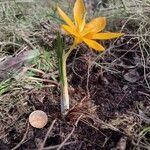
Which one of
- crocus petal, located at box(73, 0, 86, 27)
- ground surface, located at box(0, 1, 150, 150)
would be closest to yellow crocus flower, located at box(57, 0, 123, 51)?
crocus petal, located at box(73, 0, 86, 27)

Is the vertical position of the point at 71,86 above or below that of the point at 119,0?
below

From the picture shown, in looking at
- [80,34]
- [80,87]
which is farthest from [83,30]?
[80,87]

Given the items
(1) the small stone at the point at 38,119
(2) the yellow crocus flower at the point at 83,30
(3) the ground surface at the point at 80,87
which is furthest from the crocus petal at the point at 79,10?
(1) the small stone at the point at 38,119

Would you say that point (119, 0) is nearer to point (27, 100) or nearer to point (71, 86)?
point (71, 86)

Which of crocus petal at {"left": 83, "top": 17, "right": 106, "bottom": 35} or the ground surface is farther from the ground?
crocus petal at {"left": 83, "top": 17, "right": 106, "bottom": 35}

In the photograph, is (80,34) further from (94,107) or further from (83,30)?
(94,107)

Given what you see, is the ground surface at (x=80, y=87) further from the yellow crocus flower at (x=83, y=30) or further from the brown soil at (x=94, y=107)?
the yellow crocus flower at (x=83, y=30)

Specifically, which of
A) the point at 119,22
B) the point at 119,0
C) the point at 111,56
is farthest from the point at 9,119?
the point at 119,0

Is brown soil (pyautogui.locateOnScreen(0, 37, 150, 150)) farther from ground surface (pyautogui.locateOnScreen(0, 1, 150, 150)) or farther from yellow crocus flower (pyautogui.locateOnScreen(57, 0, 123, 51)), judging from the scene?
yellow crocus flower (pyautogui.locateOnScreen(57, 0, 123, 51))
